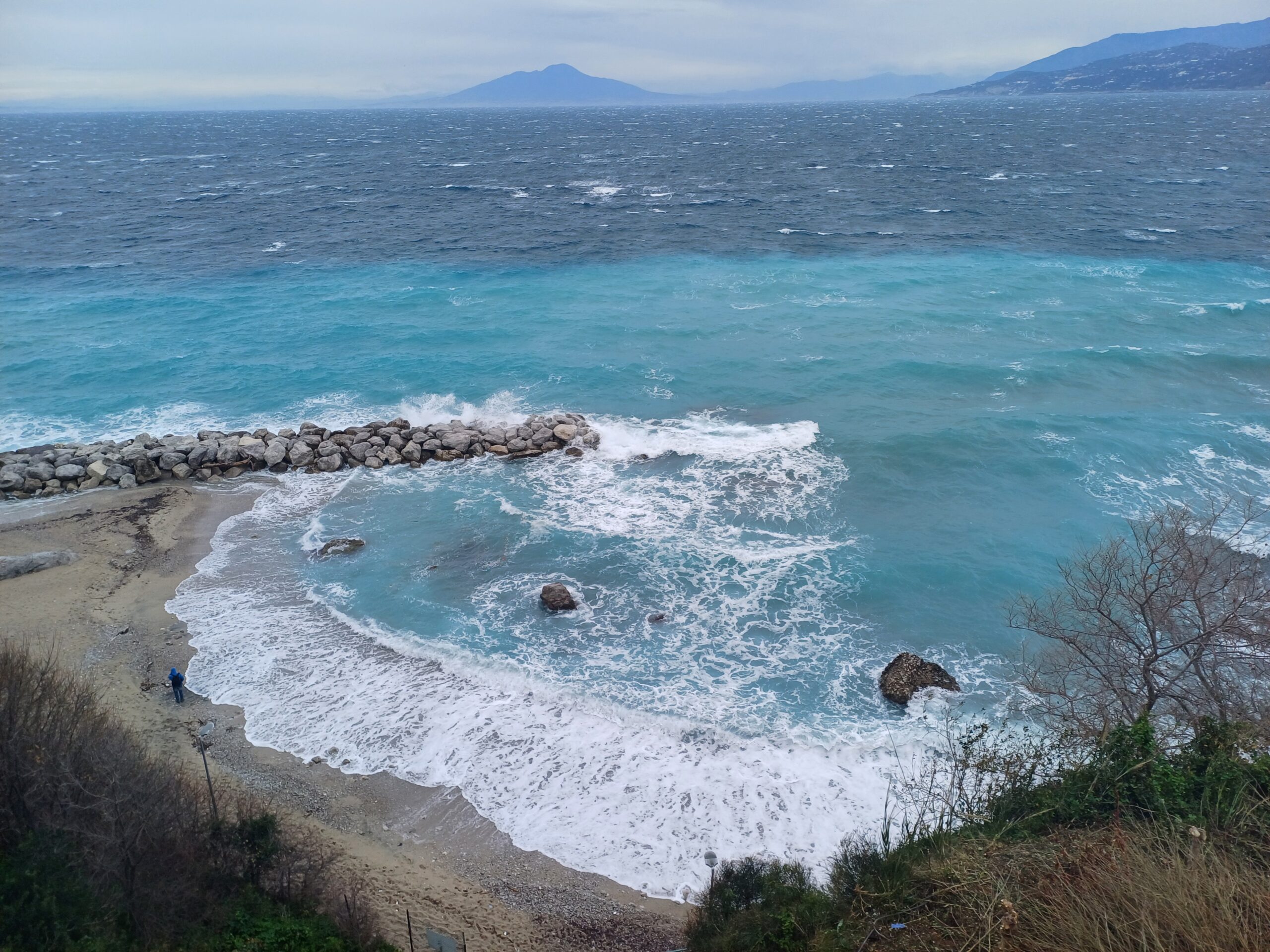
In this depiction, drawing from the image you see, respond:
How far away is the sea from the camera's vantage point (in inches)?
768

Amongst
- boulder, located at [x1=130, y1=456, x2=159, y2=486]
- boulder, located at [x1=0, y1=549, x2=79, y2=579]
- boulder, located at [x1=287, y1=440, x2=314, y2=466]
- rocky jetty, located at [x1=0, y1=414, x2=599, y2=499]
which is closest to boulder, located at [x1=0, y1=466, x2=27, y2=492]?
rocky jetty, located at [x1=0, y1=414, x2=599, y2=499]

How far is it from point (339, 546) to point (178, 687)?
24.9 feet

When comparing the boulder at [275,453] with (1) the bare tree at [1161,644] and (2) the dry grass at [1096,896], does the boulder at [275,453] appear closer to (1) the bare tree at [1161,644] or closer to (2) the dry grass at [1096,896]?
(1) the bare tree at [1161,644]

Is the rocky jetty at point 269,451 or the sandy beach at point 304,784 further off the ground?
the rocky jetty at point 269,451

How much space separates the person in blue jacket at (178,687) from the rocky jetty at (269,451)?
13.3 m

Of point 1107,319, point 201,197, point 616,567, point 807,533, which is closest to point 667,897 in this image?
point 616,567

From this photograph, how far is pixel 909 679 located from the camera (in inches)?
810

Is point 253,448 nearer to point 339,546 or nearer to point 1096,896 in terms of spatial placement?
point 339,546

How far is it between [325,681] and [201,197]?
88.4 m

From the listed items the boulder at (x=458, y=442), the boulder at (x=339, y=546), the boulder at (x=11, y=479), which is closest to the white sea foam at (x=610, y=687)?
the boulder at (x=339, y=546)

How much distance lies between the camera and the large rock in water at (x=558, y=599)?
24.0 meters

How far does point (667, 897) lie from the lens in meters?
15.7

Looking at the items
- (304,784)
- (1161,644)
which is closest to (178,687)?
(304,784)

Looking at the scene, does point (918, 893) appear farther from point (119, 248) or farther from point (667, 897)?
point (119, 248)
